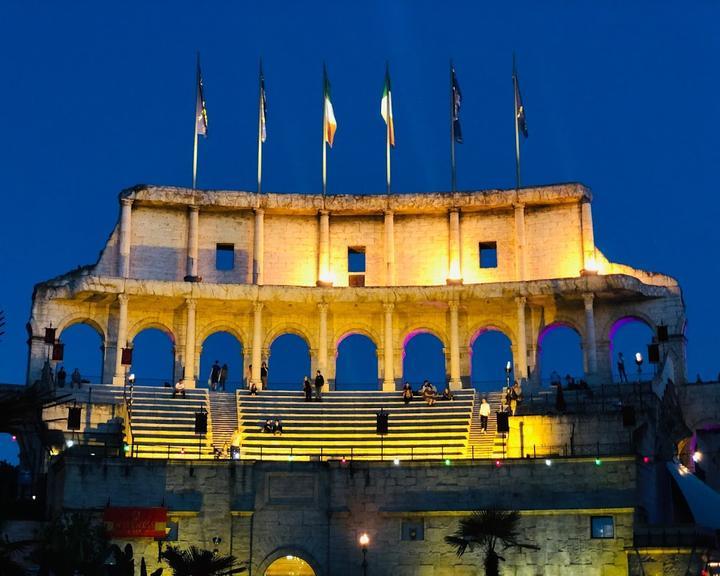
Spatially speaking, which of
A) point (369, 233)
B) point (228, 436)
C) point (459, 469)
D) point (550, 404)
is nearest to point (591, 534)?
point (459, 469)

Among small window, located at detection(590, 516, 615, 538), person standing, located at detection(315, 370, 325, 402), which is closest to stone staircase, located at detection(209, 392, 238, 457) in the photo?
person standing, located at detection(315, 370, 325, 402)

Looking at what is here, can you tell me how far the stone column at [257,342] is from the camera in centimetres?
5004

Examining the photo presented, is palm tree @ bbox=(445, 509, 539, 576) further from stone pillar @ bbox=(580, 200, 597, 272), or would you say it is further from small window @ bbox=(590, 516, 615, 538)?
stone pillar @ bbox=(580, 200, 597, 272)

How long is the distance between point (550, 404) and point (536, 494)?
22.0ft

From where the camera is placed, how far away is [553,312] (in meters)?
51.4

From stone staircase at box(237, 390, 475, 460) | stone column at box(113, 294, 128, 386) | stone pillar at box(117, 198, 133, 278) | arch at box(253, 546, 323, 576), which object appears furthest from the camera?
stone pillar at box(117, 198, 133, 278)

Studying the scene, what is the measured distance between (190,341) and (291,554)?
16.9 metres

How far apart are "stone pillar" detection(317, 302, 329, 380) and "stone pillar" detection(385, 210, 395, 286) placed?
3534 mm

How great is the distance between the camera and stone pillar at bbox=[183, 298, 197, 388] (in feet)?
164

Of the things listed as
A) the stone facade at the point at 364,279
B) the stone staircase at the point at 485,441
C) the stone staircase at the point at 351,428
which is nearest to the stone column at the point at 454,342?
the stone facade at the point at 364,279

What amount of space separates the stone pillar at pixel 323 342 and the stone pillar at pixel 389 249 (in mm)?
3534

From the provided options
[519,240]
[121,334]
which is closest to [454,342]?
[519,240]

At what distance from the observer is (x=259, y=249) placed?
52.9 m

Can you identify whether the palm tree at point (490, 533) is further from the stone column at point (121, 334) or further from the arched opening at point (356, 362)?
the arched opening at point (356, 362)
